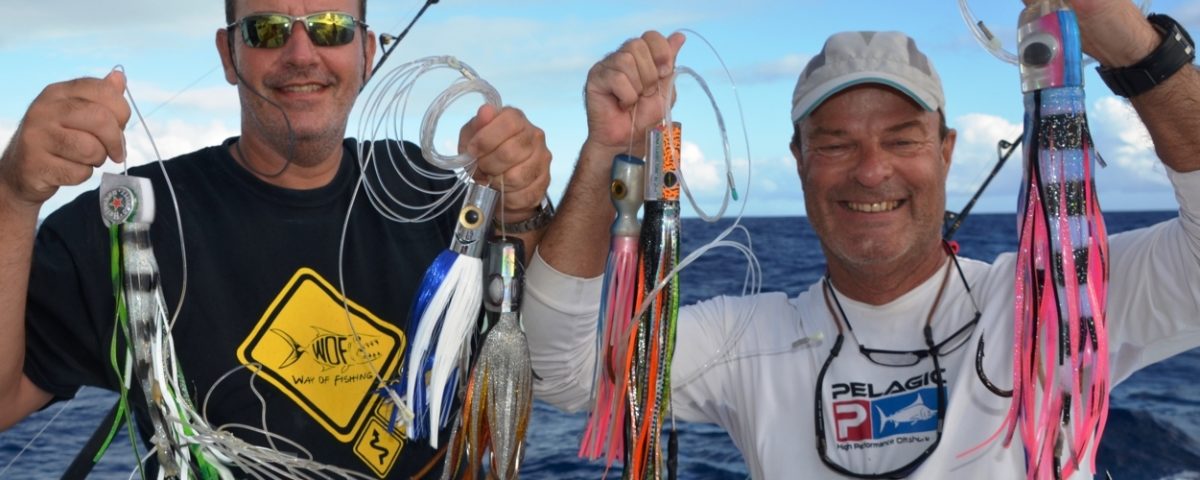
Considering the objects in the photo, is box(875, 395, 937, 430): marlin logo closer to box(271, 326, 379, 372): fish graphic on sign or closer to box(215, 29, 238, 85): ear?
box(271, 326, 379, 372): fish graphic on sign

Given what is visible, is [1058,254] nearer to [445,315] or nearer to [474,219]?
[474,219]

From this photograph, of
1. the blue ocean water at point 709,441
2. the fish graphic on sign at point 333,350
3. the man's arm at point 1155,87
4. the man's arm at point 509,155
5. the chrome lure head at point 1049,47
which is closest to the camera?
the chrome lure head at point 1049,47

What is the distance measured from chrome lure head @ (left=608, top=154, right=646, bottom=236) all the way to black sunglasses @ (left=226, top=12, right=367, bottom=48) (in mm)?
965

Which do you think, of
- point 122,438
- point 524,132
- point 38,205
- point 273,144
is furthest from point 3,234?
point 122,438

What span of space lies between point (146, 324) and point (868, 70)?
7.68 ft

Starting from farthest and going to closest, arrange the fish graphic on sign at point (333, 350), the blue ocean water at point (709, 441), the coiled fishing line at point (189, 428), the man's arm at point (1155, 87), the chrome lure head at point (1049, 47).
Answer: the blue ocean water at point (709, 441) → the fish graphic on sign at point (333, 350) → the coiled fishing line at point (189, 428) → the man's arm at point (1155, 87) → the chrome lure head at point (1049, 47)

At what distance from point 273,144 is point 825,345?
1.93 m

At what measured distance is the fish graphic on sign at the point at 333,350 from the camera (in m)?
3.27

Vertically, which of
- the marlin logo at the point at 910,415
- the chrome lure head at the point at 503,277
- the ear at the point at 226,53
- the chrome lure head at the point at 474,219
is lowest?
the marlin logo at the point at 910,415

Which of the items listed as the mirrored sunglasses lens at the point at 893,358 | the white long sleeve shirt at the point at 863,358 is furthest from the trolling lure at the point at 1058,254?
the mirrored sunglasses lens at the point at 893,358

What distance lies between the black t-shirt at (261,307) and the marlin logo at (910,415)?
1482 millimetres

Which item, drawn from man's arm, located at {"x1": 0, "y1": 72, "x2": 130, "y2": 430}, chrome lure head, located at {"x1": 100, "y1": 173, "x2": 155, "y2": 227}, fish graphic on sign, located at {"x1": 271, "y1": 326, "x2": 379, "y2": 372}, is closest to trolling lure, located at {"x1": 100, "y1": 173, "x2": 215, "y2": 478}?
chrome lure head, located at {"x1": 100, "y1": 173, "x2": 155, "y2": 227}

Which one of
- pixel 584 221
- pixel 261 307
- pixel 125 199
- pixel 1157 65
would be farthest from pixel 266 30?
pixel 1157 65

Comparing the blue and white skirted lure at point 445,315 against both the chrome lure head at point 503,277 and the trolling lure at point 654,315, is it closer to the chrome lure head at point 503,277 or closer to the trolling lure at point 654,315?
the chrome lure head at point 503,277
